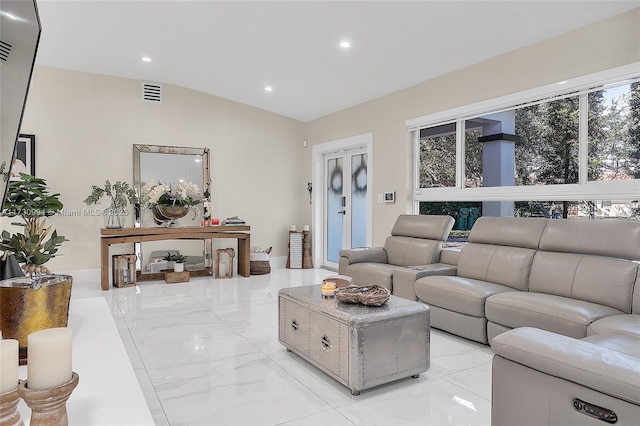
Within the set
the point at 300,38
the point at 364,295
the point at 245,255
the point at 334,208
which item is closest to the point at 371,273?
the point at 364,295

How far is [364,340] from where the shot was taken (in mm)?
2328

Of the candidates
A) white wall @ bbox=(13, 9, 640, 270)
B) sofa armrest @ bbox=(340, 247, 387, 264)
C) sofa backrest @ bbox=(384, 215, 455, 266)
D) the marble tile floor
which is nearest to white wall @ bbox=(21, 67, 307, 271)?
white wall @ bbox=(13, 9, 640, 270)

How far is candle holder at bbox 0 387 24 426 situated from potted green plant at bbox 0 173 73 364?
18.0 inches

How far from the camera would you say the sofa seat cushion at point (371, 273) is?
405 cm

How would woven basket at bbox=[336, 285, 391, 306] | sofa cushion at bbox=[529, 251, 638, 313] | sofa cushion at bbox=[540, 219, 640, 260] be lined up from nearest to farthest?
woven basket at bbox=[336, 285, 391, 306], sofa cushion at bbox=[529, 251, 638, 313], sofa cushion at bbox=[540, 219, 640, 260]

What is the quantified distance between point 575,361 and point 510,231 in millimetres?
2319

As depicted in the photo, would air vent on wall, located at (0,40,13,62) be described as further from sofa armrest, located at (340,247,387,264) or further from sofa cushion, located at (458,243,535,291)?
sofa armrest, located at (340,247,387,264)

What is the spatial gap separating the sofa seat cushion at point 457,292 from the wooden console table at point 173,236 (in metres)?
3.37

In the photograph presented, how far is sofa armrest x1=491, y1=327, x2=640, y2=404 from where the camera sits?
4.42ft

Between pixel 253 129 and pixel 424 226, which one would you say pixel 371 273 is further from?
pixel 253 129

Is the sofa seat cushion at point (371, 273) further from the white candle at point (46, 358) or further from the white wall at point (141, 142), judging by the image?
the white candle at point (46, 358)

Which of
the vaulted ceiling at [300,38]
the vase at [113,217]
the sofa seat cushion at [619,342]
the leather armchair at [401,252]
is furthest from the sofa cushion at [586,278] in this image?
the vase at [113,217]

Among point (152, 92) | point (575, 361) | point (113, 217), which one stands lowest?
point (575, 361)

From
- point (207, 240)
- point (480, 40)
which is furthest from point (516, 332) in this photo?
point (207, 240)
